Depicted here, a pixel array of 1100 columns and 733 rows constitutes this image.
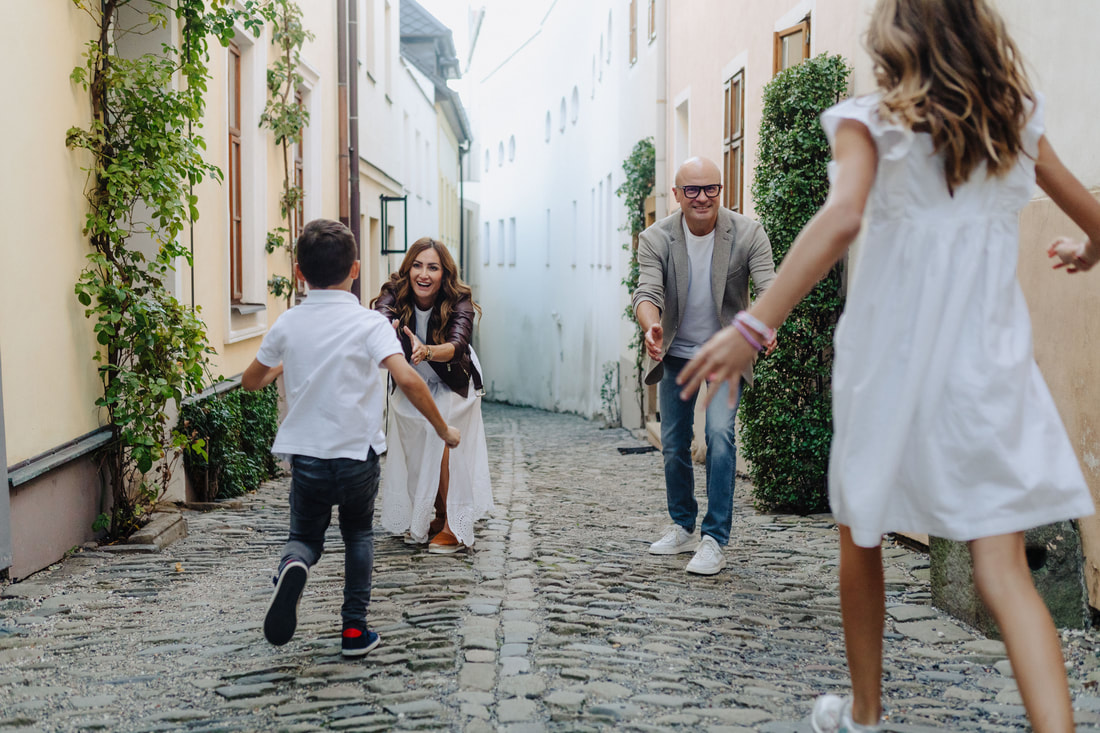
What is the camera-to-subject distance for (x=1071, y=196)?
2.82 metres

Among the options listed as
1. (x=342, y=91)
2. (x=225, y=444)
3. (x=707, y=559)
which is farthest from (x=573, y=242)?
(x=707, y=559)

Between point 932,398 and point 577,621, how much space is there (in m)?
2.39

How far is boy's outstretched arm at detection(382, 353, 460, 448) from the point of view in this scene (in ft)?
13.4

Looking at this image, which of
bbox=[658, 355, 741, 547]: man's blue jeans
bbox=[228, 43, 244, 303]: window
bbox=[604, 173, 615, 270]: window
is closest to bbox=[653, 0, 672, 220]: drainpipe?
bbox=[604, 173, 615, 270]: window

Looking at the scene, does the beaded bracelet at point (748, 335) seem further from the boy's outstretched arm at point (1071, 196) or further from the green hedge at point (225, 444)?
the green hedge at point (225, 444)

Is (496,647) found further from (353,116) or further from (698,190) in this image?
(353,116)

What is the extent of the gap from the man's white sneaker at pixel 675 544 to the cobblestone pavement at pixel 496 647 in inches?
4.0

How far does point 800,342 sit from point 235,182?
5133 millimetres

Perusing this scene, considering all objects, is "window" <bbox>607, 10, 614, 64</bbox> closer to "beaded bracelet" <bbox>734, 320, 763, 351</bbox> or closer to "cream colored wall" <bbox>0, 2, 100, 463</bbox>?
"cream colored wall" <bbox>0, 2, 100, 463</bbox>

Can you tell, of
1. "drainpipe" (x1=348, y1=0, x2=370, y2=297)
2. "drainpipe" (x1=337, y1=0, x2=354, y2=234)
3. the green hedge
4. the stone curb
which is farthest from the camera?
"drainpipe" (x1=348, y1=0, x2=370, y2=297)

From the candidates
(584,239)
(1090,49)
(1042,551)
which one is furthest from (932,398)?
(584,239)

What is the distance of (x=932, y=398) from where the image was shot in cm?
264

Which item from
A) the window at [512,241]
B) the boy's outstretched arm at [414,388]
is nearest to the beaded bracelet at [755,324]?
the boy's outstretched arm at [414,388]

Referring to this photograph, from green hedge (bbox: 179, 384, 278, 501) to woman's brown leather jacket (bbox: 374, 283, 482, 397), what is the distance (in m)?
1.89
